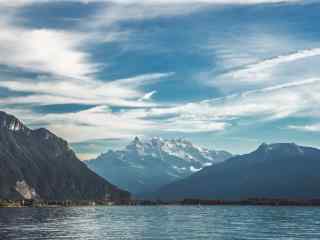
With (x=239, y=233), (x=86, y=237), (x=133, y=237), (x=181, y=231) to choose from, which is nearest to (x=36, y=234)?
(x=86, y=237)

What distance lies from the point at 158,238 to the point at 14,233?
4869 centimetres

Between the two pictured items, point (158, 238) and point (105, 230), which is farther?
point (105, 230)

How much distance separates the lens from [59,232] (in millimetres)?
187750

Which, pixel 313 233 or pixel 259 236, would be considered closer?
pixel 259 236

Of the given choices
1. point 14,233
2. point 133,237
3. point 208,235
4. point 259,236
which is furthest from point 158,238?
point 14,233

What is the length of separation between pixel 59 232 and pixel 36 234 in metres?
10.8

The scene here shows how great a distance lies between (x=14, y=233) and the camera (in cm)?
18038

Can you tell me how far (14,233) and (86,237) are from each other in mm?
27010

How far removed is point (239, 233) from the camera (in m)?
187

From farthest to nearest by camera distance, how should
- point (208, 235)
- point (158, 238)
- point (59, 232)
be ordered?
1. point (59, 232)
2. point (208, 235)
3. point (158, 238)

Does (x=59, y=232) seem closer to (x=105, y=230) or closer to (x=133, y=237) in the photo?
(x=105, y=230)

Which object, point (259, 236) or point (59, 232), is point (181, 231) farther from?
point (59, 232)

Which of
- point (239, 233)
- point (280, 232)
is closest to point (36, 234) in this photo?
point (239, 233)

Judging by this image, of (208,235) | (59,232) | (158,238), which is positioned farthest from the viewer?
(59,232)
